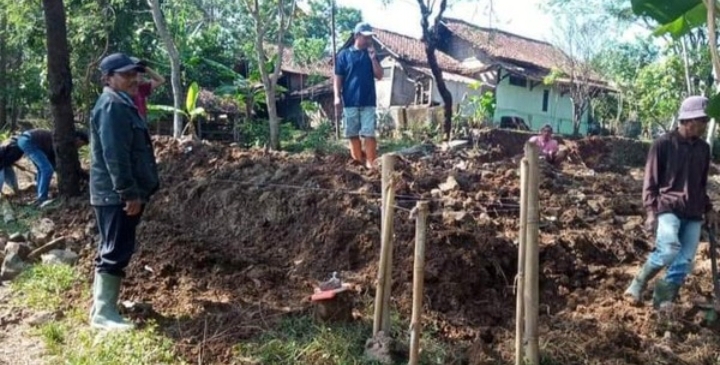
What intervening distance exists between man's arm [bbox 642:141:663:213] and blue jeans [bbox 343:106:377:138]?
3.56m

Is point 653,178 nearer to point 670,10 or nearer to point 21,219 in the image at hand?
point 670,10

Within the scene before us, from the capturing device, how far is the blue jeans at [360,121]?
25.9ft

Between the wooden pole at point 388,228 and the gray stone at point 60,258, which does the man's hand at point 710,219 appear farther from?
Result: the gray stone at point 60,258

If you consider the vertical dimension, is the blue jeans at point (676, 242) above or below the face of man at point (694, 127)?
below

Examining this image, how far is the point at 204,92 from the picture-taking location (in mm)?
23547

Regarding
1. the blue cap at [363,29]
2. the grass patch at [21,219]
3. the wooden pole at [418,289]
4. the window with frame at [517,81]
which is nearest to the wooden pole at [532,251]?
the wooden pole at [418,289]

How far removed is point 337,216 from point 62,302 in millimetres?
2226

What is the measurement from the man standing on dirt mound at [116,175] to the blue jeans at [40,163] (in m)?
4.36

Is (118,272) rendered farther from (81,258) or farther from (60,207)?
(60,207)

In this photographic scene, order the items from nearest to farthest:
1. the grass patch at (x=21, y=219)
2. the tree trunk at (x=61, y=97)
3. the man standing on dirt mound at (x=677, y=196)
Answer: the man standing on dirt mound at (x=677, y=196)
the grass patch at (x=21, y=219)
the tree trunk at (x=61, y=97)

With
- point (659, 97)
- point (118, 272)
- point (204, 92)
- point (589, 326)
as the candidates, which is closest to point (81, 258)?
point (118, 272)

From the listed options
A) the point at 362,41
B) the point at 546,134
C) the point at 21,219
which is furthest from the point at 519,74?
the point at 21,219

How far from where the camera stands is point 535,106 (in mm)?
32312

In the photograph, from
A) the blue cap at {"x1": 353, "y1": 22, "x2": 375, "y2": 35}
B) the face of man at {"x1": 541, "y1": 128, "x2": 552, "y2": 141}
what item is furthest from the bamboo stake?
the face of man at {"x1": 541, "y1": 128, "x2": 552, "y2": 141}
